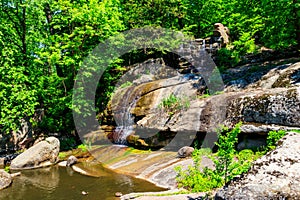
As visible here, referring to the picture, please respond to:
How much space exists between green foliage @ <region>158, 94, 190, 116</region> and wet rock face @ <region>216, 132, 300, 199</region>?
849 centimetres

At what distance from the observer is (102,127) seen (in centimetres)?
1950

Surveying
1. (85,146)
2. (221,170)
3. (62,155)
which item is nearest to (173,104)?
(85,146)

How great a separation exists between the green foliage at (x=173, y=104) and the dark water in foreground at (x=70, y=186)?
185 inches

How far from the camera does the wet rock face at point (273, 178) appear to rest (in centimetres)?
498

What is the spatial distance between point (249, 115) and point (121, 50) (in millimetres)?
12932

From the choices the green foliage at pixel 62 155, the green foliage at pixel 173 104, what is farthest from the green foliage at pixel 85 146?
the green foliage at pixel 173 104

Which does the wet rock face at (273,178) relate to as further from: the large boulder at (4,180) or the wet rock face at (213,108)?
the large boulder at (4,180)

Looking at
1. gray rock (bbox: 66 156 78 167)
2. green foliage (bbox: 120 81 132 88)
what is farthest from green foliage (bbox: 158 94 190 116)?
green foliage (bbox: 120 81 132 88)

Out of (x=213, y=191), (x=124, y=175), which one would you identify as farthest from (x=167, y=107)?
(x=213, y=191)

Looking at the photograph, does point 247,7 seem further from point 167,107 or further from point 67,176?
point 67,176

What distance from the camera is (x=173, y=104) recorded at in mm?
14922

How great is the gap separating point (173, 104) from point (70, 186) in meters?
6.98

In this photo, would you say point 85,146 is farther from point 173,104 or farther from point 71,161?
point 173,104

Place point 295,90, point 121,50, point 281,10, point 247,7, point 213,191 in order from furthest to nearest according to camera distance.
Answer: point 121,50
point 247,7
point 281,10
point 295,90
point 213,191
